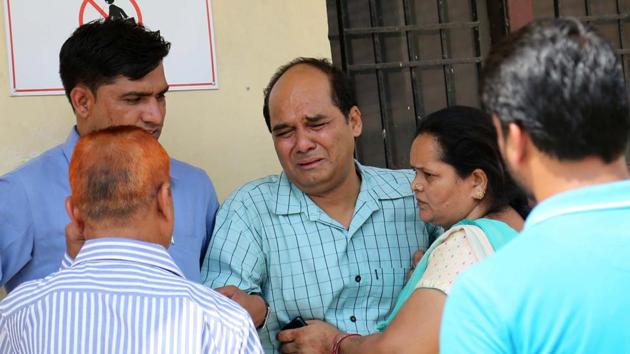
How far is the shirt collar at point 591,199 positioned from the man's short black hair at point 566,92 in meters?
0.05

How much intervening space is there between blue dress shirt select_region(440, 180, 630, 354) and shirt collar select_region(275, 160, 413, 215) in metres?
1.48

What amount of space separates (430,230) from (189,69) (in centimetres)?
115

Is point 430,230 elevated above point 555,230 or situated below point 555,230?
below

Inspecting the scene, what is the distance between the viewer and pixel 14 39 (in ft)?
10.1

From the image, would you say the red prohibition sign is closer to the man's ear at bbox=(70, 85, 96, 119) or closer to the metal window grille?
the man's ear at bbox=(70, 85, 96, 119)

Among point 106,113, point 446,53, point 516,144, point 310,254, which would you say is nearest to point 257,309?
point 310,254

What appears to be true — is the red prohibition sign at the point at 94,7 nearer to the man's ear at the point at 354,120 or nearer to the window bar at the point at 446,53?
the man's ear at the point at 354,120

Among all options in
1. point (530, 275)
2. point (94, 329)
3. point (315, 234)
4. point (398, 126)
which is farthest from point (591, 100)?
point (398, 126)

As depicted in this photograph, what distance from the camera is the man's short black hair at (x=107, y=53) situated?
8.76 ft

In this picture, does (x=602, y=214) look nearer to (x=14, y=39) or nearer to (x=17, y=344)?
(x=17, y=344)

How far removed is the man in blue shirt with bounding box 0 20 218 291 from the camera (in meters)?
2.51

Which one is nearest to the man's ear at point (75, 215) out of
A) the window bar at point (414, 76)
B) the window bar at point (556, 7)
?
the window bar at point (414, 76)

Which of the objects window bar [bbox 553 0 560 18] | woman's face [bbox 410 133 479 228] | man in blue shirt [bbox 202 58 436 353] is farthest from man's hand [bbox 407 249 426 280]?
window bar [bbox 553 0 560 18]

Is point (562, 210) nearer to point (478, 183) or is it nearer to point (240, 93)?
point (478, 183)
